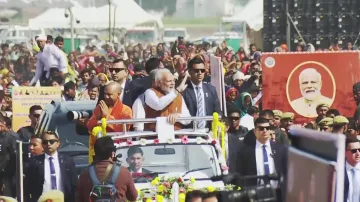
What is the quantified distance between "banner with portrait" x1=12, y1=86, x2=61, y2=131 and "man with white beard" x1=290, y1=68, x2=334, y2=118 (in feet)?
12.2

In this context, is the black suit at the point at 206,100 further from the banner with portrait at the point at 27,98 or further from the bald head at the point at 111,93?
the banner with portrait at the point at 27,98

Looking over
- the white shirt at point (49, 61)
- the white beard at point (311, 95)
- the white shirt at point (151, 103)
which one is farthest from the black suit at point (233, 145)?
the white shirt at point (49, 61)

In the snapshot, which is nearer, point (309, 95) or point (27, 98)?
point (309, 95)

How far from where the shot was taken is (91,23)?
3981 centimetres

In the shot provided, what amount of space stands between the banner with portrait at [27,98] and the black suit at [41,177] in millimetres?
5386

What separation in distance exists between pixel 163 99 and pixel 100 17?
85.0ft

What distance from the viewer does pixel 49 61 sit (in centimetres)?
2362

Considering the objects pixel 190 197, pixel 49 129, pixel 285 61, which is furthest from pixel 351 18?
pixel 190 197

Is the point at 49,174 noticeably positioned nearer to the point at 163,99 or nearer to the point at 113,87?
the point at 113,87

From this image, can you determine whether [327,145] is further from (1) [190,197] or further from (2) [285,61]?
(2) [285,61]

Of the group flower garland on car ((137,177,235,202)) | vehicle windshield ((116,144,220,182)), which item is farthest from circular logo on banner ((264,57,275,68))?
flower garland on car ((137,177,235,202))

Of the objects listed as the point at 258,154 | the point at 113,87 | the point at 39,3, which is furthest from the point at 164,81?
the point at 39,3

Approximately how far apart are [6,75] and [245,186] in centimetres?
2188

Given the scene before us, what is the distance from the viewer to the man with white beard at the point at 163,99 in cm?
1398
